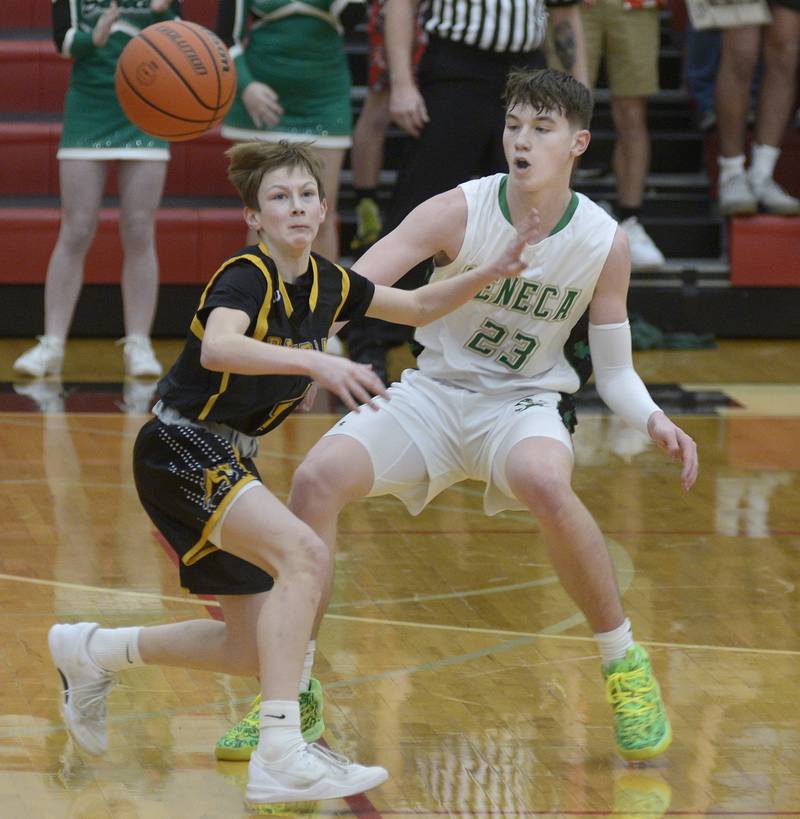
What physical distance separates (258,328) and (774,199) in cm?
610

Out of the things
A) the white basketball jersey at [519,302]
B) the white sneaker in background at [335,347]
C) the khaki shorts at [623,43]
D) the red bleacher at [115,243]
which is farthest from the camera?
the red bleacher at [115,243]

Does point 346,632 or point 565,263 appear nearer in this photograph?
point 565,263

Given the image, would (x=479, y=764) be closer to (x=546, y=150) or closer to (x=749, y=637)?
(x=749, y=637)

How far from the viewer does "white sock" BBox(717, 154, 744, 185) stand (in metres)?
8.80

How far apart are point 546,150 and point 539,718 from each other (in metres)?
1.31

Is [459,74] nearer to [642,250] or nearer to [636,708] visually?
[642,250]

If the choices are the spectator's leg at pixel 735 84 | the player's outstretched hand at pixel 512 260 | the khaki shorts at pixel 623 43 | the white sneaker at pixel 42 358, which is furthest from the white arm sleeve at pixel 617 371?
the spectator's leg at pixel 735 84

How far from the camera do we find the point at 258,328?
326cm

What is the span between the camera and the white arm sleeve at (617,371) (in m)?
3.84

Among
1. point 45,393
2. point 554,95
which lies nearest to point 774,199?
point 45,393

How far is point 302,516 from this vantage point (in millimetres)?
3572

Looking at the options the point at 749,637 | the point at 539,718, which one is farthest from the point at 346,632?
the point at 749,637

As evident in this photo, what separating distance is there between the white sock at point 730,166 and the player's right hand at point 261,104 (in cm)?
270

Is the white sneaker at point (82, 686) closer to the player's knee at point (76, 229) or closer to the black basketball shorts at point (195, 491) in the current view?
the black basketball shorts at point (195, 491)
